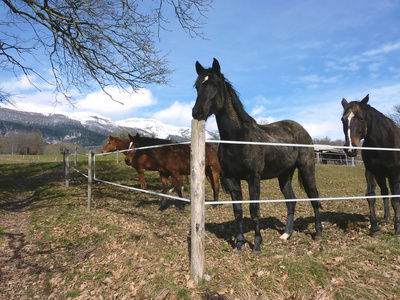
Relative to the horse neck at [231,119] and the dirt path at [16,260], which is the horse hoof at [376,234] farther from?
the dirt path at [16,260]

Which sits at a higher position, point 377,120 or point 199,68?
point 199,68

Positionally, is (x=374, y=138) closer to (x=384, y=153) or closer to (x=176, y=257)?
(x=384, y=153)

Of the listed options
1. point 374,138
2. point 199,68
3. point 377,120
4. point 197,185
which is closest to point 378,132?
point 374,138

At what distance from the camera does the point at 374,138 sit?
17.3ft

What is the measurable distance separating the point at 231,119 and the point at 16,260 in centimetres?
501

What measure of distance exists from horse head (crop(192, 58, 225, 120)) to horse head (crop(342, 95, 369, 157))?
107 inches

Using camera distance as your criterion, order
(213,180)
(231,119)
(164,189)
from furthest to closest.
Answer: (213,180)
(164,189)
(231,119)

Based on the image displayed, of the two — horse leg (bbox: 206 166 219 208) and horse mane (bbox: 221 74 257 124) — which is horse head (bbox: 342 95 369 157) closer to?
horse mane (bbox: 221 74 257 124)

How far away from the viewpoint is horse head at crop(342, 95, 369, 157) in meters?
4.97

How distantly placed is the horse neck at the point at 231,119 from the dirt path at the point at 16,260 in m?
4.11

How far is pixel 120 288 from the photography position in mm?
3643

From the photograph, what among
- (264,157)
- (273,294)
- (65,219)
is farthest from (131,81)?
(273,294)

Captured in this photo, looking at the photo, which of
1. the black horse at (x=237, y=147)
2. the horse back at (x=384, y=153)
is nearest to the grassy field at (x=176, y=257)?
the black horse at (x=237, y=147)

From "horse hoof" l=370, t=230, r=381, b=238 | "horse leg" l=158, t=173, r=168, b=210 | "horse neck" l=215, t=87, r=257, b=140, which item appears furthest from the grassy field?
"horse neck" l=215, t=87, r=257, b=140
